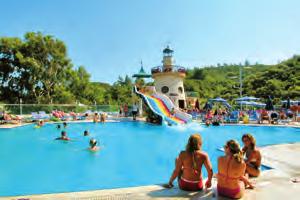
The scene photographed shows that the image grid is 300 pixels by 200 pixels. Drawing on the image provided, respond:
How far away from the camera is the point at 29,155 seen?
958 cm

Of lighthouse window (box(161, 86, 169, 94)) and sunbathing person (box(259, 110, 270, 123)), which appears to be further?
lighthouse window (box(161, 86, 169, 94))

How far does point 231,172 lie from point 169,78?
2449cm

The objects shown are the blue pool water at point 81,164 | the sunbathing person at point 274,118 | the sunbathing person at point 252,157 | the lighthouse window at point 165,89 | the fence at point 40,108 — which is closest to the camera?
the sunbathing person at point 252,157

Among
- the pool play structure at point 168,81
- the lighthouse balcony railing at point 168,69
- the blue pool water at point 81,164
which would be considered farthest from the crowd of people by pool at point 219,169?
the lighthouse balcony railing at point 168,69

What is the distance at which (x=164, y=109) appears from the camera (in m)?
21.5

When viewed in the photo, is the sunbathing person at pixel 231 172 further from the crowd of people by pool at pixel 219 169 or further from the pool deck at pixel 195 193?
the pool deck at pixel 195 193

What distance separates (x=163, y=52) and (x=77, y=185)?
947 inches

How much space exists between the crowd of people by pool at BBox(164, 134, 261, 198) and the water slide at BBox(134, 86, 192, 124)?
50.4 ft

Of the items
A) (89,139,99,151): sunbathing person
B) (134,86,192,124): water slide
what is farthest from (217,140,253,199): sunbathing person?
(134,86,192,124): water slide

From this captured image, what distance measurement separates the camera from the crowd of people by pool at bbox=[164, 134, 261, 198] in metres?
3.33

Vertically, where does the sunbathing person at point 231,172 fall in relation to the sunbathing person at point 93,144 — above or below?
above

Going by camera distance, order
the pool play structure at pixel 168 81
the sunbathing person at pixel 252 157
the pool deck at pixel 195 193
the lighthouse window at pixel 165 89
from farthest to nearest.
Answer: the lighthouse window at pixel 165 89, the pool play structure at pixel 168 81, the sunbathing person at pixel 252 157, the pool deck at pixel 195 193

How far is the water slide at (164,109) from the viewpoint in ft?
64.5

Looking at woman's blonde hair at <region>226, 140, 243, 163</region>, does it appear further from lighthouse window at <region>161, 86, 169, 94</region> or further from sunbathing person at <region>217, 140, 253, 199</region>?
lighthouse window at <region>161, 86, 169, 94</region>
